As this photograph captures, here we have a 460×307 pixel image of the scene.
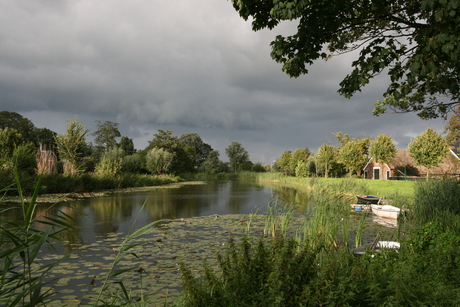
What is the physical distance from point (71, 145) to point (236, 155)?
50031 mm

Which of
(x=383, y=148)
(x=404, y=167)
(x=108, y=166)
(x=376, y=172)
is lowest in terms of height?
(x=376, y=172)

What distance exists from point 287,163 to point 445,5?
174 ft

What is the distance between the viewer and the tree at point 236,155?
70.9 m

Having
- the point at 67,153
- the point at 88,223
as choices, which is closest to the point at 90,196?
the point at 67,153

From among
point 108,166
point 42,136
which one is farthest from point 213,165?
point 108,166

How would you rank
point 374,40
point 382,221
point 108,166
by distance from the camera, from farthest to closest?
point 108,166 < point 382,221 < point 374,40

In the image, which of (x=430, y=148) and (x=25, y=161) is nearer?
(x=25, y=161)

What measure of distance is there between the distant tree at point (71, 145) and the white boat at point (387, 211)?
19396 mm

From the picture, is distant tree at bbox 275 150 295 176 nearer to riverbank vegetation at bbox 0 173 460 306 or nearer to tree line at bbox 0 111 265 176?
tree line at bbox 0 111 265 176

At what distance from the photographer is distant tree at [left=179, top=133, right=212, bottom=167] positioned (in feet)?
265

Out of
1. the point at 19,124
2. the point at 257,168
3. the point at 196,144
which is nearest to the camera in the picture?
the point at 19,124

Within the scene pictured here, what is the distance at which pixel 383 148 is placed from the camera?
37.4m

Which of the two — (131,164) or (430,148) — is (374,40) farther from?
(131,164)

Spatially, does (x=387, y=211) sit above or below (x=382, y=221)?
above
